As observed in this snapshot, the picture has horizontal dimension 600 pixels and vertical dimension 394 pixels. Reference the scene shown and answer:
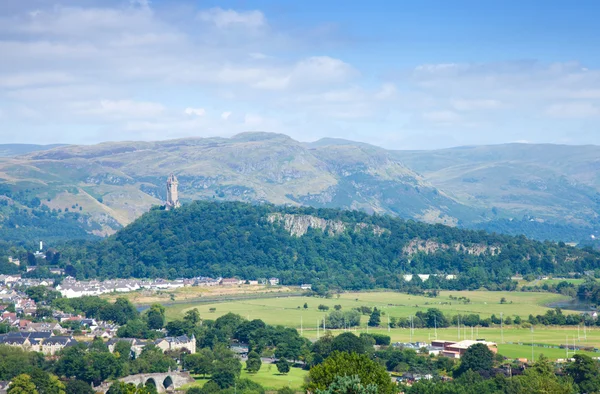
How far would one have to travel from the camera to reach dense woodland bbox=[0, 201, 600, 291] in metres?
170

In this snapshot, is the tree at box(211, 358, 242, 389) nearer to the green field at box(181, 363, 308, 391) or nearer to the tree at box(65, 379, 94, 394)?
the green field at box(181, 363, 308, 391)

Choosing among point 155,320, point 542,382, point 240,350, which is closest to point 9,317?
point 155,320

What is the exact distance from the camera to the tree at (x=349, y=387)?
161 ft

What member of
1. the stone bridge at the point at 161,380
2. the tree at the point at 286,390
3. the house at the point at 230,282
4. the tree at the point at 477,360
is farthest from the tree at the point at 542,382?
the house at the point at 230,282

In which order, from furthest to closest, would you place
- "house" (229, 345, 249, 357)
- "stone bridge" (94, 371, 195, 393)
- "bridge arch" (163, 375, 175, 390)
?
"house" (229, 345, 249, 357) → "bridge arch" (163, 375, 175, 390) → "stone bridge" (94, 371, 195, 393)

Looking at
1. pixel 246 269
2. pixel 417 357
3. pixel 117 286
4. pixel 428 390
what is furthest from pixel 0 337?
pixel 246 269

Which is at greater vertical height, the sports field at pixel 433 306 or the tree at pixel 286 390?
the tree at pixel 286 390

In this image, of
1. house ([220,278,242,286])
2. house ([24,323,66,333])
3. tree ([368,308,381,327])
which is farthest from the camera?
house ([220,278,242,286])

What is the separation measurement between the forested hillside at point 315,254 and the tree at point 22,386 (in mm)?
92953

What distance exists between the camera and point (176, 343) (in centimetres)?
9519

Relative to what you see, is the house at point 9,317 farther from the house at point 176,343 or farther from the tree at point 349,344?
the tree at point 349,344

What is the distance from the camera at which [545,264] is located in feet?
580

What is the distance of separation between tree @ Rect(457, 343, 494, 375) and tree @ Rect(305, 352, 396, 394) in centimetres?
2413

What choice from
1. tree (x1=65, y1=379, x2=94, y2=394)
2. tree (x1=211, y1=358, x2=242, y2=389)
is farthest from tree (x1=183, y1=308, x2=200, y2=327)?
tree (x1=65, y1=379, x2=94, y2=394)
